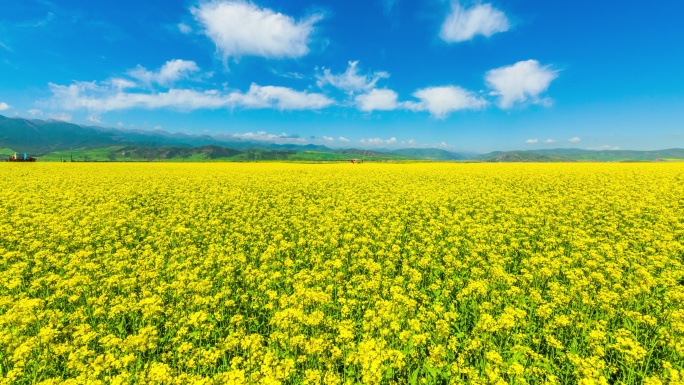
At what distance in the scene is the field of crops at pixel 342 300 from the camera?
17.1 feet

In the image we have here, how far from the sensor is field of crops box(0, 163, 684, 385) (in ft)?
17.1

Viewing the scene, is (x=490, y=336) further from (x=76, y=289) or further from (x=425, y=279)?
(x=76, y=289)

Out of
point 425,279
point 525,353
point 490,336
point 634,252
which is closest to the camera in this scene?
point 525,353

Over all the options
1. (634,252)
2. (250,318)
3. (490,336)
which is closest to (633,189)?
(634,252)

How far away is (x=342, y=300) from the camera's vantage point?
6.96m

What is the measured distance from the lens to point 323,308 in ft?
23.6

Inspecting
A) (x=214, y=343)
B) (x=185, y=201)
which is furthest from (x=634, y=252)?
(x=185, y=201)

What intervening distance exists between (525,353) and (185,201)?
1967cm

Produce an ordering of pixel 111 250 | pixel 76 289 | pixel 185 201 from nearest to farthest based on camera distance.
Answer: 1. pixel 76 289
2. pixel 111 250
3. pixel 185 201

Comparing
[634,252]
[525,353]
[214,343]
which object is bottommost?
[214,343]

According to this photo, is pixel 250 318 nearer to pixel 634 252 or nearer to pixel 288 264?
pixel 288 264

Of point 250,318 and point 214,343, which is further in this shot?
point 250,318

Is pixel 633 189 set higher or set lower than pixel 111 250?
higher

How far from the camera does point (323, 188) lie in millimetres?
25188
